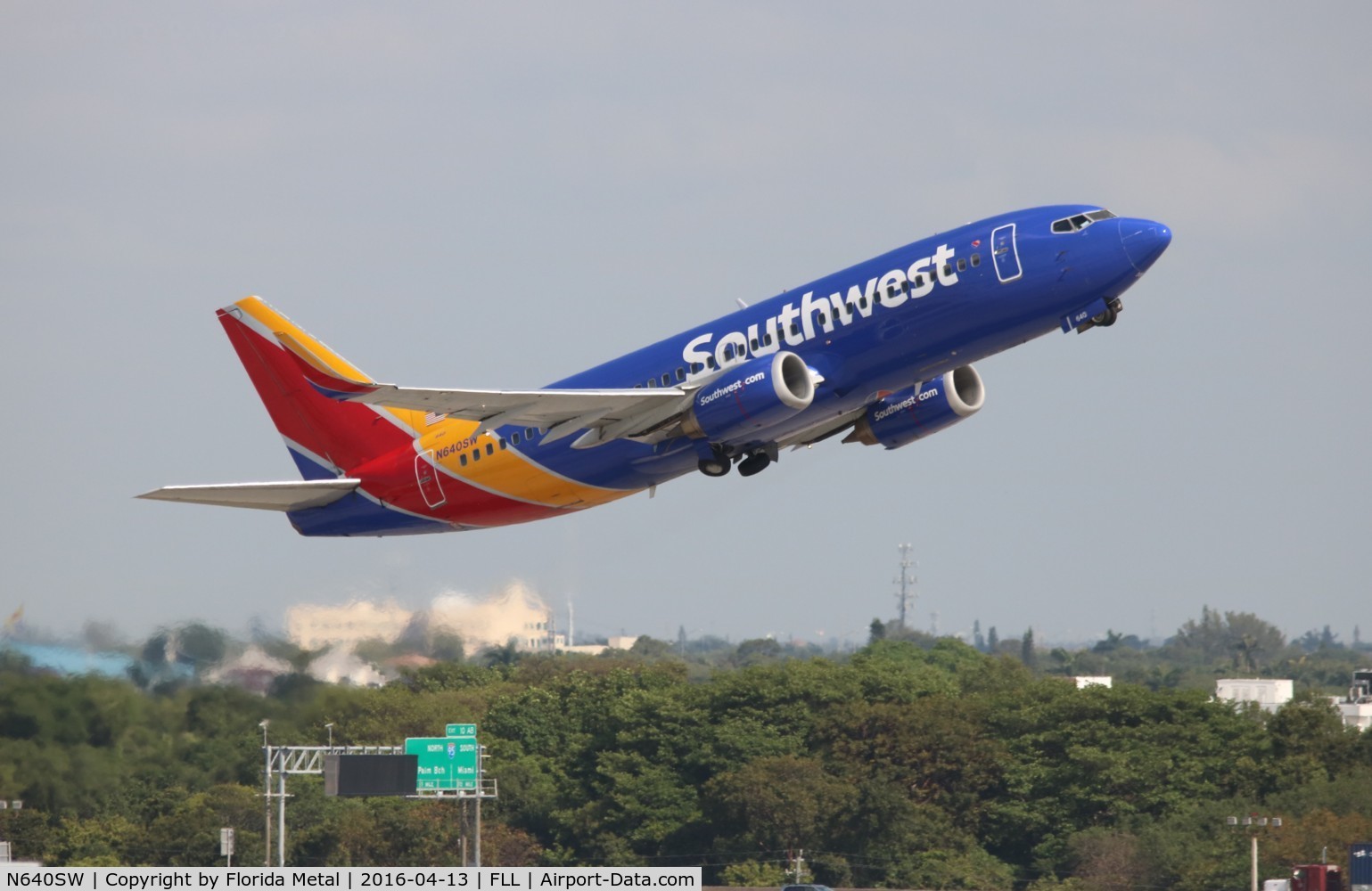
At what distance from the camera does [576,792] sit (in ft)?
359

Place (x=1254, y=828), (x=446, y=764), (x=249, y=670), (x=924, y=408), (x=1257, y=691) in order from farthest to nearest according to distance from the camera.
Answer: (x=1257, y=691), (x=446, y=764), (x=1254, y=828), (x=249, y=670), (x=924, y=408)

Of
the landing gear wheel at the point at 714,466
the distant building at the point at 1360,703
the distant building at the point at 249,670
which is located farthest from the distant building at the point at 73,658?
the distant building at the point at 1360,703

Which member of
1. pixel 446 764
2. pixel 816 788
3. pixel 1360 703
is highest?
pixel 1360 703

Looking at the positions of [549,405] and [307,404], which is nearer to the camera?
[549,405]

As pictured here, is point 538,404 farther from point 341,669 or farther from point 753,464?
point 341,669

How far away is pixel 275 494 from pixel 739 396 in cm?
1519

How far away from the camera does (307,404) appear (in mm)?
56094

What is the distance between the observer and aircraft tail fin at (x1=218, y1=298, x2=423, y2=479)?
178 ft

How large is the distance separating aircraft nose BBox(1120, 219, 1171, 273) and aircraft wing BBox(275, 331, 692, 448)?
429 inches

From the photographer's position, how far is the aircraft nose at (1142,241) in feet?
143

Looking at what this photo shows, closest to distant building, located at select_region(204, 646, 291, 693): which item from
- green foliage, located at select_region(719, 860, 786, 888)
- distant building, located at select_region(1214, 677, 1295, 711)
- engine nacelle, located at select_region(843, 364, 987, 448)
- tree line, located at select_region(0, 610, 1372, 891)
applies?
tree line, located at select_region(0, 610, 1372, 891)

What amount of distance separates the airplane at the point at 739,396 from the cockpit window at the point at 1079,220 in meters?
0.05

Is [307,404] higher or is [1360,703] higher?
[307,404]

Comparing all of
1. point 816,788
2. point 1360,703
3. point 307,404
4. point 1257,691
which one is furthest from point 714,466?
point 1257,691
